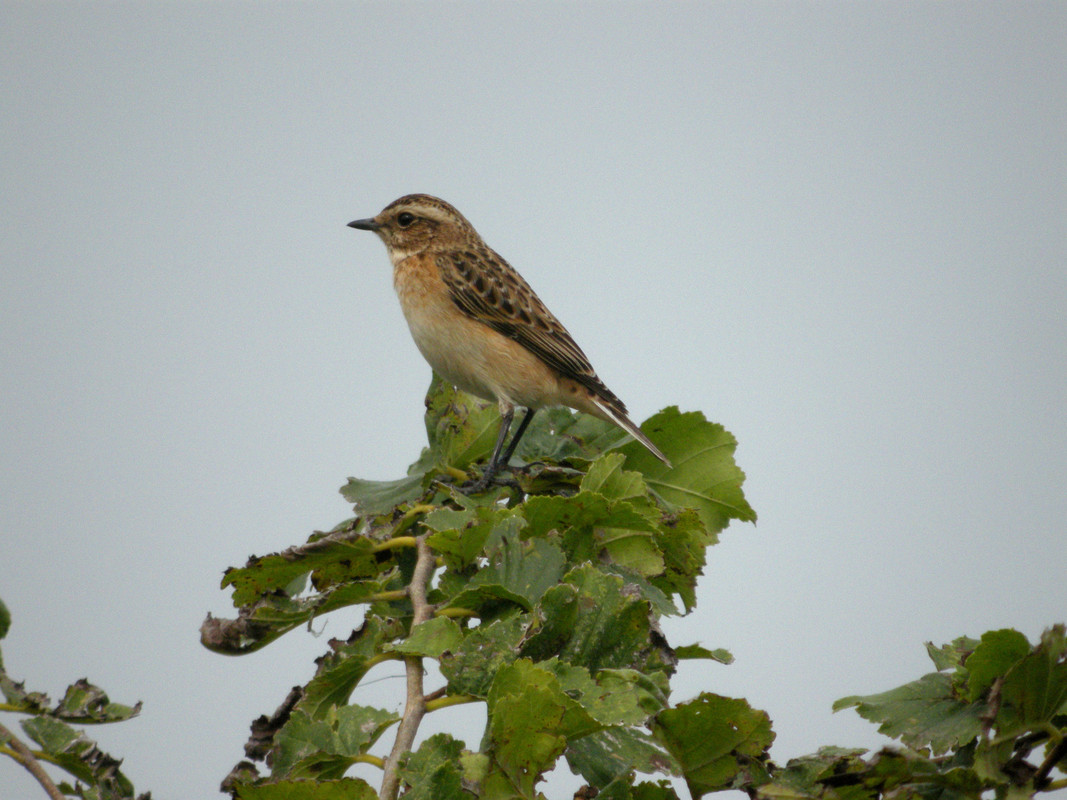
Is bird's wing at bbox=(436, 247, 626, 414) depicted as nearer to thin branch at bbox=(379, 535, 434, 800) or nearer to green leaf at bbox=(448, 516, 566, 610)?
thin branch at bbox=(379, 535, 434, 800)

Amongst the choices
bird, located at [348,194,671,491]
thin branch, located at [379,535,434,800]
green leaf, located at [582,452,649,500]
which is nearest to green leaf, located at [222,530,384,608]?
thin branch, located at [379,535,434,800]

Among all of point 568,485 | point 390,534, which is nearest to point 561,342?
point 568,485

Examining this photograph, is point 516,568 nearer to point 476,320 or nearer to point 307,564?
point 307,564

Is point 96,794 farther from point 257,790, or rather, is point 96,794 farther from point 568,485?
point 568,485

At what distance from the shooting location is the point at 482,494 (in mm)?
3760

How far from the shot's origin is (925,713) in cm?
265

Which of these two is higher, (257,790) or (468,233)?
(468,233)

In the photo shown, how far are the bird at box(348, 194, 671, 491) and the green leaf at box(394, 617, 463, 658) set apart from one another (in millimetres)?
4194

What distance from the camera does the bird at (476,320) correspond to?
744 centimetres

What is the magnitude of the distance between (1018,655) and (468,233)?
7158 mm

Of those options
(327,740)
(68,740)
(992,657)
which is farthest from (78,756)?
(992,657)

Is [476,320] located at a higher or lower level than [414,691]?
higher

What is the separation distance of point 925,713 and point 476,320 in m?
5.57

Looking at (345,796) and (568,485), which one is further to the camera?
(568,485)
